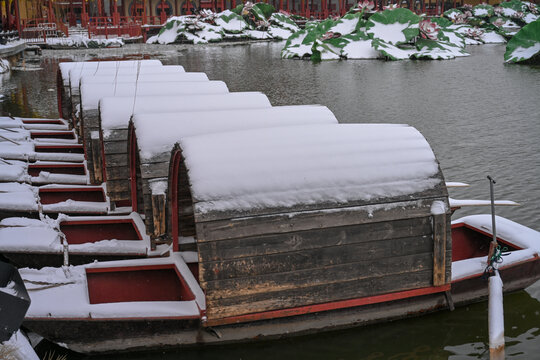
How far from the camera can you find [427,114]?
1838 cm

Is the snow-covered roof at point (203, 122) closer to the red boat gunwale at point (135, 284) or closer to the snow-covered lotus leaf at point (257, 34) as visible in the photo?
the red boat gunwale at point (135, 284)

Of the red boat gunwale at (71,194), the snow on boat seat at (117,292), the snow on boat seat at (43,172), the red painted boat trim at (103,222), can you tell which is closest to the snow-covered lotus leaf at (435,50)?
the snow on boat seat at (43,172)

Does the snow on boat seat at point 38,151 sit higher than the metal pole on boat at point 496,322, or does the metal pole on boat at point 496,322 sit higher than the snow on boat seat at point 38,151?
the snow on boat seat at point 38,151

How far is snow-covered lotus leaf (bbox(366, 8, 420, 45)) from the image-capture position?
36719 mm

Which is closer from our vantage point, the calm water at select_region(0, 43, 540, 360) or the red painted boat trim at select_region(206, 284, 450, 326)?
the red painted boat trim at select_region(206, 284, 450, 326)

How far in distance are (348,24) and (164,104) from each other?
3101cm

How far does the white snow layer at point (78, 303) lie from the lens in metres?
5.83

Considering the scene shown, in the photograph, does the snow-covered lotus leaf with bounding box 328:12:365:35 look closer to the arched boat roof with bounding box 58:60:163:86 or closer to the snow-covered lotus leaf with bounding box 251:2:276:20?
the snow-covered lotus leaf with bounding box 251:2:276:20

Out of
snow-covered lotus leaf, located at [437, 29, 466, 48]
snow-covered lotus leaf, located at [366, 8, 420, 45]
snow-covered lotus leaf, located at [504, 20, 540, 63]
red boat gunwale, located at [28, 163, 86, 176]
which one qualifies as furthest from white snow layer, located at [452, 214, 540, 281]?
snow-covered lotus leaf, located at [437, 29, 466, 48]

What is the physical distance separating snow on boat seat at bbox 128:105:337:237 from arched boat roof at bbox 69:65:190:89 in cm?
435

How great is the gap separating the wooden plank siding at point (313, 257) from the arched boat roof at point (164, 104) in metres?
3.57

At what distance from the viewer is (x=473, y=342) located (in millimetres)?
6496

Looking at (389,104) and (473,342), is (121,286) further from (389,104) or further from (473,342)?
(389,104)

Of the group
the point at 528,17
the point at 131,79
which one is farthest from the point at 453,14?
the point at 131,79
